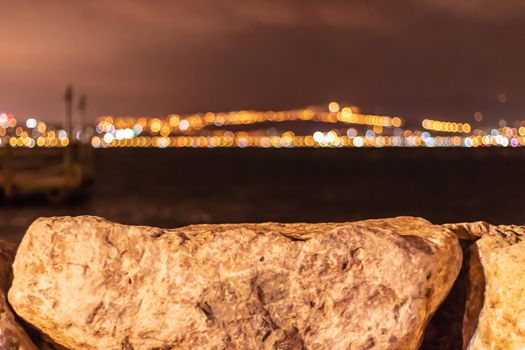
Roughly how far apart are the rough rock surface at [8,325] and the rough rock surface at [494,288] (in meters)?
2.16

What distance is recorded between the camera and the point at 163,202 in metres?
44.7

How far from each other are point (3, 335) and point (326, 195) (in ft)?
156

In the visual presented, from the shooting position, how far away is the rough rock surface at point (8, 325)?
133 inches

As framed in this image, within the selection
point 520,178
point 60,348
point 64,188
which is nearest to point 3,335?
point 60,348

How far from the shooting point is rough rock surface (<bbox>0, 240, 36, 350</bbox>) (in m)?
3.38

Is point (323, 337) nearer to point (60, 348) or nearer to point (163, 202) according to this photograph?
point (60, 348)

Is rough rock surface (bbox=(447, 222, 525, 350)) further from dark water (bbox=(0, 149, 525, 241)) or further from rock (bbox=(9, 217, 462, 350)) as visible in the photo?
dark water (bbox=(0, 149, 525, 241))

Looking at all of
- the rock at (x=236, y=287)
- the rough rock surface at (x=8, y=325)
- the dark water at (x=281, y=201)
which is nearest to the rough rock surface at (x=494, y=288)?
the rock at (x=236, y=287)

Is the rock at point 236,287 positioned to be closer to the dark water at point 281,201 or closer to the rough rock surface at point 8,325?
the rough rock surface at point 8,325

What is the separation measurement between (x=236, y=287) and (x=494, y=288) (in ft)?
4.06

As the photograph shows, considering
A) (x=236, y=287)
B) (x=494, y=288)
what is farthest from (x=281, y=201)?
(x=236, y=287)

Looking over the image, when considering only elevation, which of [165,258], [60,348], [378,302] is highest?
[165,258]

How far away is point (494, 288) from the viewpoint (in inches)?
137

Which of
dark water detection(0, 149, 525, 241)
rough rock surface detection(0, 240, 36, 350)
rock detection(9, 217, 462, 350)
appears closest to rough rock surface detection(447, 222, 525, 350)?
rock detection(9, 217, 462, 350)
